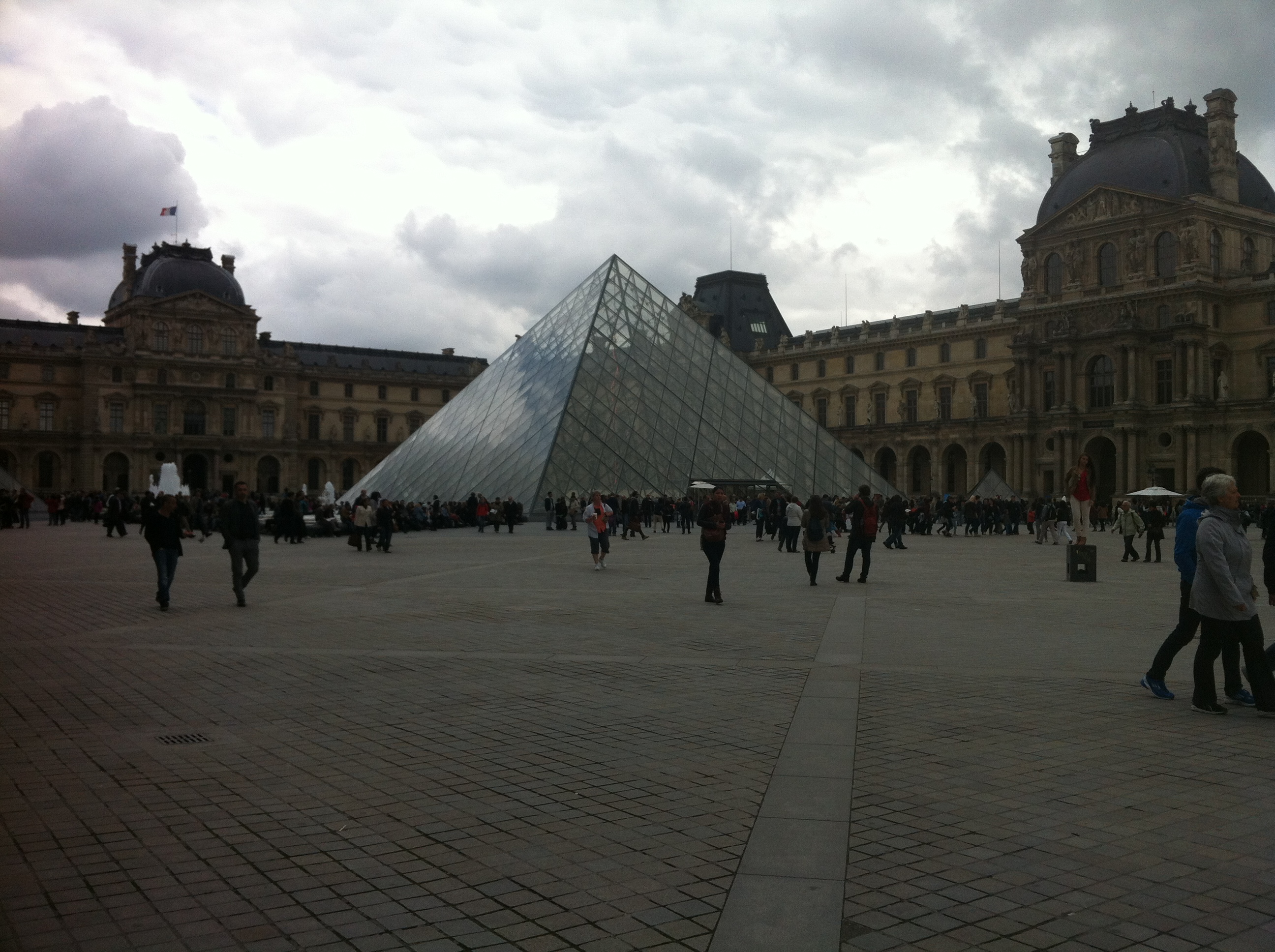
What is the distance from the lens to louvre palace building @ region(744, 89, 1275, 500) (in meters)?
51.5

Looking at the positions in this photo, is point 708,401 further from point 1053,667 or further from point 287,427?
point 287,427

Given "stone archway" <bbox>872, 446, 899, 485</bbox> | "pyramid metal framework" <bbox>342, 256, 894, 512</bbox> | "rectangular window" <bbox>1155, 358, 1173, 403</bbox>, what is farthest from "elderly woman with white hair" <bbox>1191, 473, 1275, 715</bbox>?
"stone archway" <bbox>872, 446, 899, 485</bbox>

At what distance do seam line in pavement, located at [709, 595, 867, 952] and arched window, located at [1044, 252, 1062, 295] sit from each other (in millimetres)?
56877

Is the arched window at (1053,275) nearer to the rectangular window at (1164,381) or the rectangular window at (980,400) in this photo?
the rectangular window at (1164,381)

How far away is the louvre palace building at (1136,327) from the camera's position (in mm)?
51500

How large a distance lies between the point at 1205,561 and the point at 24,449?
252ft

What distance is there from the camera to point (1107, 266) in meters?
55.7

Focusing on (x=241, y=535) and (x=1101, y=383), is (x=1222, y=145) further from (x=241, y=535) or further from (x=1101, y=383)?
(x=241, y=535)

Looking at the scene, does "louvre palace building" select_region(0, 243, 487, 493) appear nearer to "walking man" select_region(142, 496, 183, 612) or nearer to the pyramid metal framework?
the pyramid metal framework

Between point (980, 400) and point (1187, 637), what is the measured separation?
2379 inches

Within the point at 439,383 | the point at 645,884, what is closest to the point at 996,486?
the point at 645,884

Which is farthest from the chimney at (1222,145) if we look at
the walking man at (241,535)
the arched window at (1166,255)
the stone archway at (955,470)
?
the walking man at (241,535)

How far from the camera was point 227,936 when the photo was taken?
3.16 m

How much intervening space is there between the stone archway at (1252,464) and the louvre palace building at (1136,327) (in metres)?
0.07
